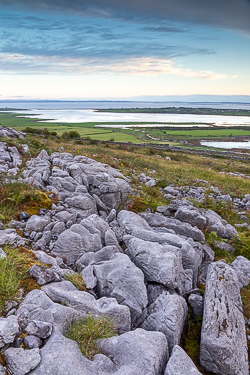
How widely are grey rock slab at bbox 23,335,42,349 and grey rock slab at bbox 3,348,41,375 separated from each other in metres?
0.18

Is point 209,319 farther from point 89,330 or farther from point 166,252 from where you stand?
point 89,330

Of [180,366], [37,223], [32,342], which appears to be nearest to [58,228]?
[37,223]

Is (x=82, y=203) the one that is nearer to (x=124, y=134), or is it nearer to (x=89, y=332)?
(x=89, y=332)

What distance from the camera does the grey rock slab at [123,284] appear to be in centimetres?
764

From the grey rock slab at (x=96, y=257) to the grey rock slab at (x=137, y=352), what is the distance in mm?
3765

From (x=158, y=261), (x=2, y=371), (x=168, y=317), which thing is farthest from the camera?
(x=158, y=261)

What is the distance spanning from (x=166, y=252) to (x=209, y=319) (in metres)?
2.85

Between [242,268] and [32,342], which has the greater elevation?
[32,342]

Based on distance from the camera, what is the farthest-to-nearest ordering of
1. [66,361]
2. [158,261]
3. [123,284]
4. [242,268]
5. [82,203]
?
[82,203], [242,268], [158,261], [123,284], [66,361]

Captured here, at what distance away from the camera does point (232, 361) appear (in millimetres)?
6500

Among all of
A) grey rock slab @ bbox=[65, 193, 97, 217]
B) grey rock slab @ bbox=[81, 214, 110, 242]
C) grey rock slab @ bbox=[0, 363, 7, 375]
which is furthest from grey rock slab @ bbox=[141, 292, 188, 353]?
grey rock slab @ bbox=[65, 193, 97, 217]

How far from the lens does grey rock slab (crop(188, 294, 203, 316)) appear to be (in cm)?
856

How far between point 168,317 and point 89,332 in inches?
105

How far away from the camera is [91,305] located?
673 cm
